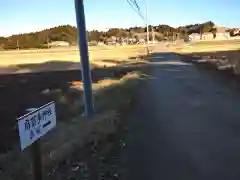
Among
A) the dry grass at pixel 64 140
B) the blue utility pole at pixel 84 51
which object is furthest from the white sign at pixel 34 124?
the blue utility pole at pixel 84 51

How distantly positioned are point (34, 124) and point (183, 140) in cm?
544

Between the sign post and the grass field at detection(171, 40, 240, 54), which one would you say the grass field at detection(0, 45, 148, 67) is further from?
the sign post

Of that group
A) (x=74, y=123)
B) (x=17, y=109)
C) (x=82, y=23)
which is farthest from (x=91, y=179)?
(x=17, y=109)

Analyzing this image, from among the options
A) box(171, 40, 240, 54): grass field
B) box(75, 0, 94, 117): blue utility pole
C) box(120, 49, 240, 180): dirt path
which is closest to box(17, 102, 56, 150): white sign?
box(120, 49, 240, 180): dirt path

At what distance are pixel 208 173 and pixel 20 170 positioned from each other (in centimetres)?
309

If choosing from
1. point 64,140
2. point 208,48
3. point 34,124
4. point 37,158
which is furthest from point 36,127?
point 208,48

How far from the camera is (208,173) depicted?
262 inches

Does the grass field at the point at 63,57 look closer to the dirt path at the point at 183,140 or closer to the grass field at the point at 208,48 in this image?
the grass field at the point at 208,48

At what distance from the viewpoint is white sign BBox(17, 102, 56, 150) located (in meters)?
3.78

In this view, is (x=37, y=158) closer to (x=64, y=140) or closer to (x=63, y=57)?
(x=64, y=140)

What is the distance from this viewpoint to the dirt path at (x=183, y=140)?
6.84 meters

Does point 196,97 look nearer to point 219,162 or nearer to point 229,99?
point 229,99

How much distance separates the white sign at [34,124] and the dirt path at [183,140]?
2.49m

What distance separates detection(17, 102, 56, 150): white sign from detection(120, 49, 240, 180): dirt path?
2486mm
